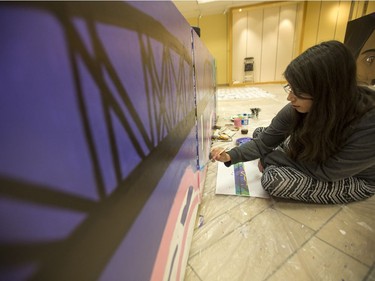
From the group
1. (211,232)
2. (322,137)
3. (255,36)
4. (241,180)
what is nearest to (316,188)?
(322,137)

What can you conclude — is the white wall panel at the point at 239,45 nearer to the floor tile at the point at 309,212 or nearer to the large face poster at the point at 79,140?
the floor tile at the point at 309,212

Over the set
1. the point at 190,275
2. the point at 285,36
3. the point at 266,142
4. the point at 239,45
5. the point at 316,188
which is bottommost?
the point at 190,275

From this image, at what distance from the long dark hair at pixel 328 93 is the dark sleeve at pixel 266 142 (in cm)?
19

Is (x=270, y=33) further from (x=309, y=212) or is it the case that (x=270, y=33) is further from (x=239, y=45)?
(x=309, y=212)

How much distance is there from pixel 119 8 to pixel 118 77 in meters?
0.09

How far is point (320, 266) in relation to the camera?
0.66 m

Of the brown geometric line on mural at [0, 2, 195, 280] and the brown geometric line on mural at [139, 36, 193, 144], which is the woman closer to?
the brown geometric line on mural at [139, 36, 193, 144]

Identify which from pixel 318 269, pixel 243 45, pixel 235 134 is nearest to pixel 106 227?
pixel 318 269

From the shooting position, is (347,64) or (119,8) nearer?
(119,8)

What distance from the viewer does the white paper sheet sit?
3.49ft

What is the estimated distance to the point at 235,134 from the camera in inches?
77.7

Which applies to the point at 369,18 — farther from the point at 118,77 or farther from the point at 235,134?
the point at 118,77

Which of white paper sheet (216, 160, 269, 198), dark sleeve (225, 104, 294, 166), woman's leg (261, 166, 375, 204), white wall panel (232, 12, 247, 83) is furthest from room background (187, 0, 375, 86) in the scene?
woman's leg (261, 166, 375, 204)

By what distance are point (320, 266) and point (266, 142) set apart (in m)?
0.59
